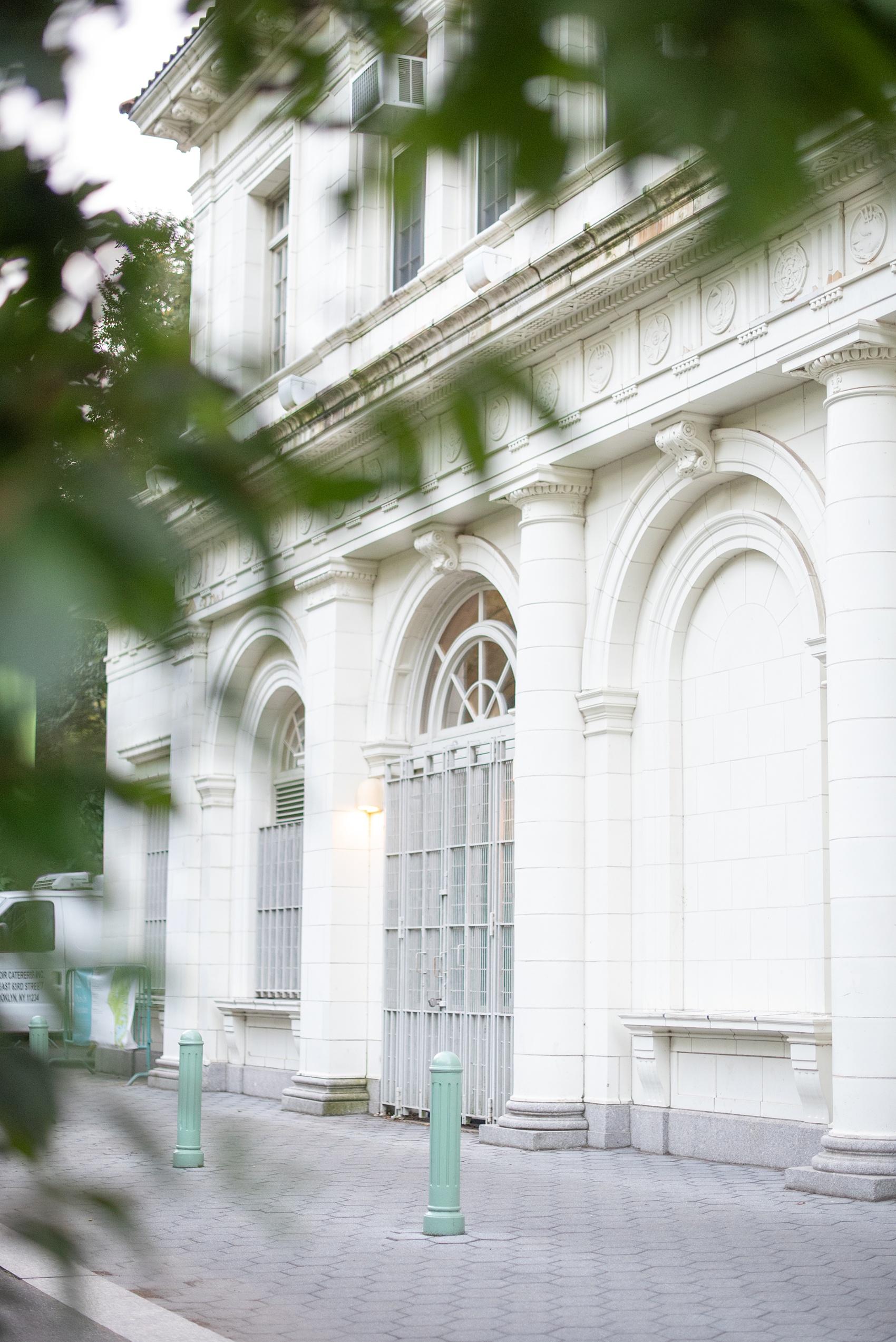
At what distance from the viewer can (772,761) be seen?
11156 mm

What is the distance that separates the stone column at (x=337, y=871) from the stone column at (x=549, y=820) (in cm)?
286

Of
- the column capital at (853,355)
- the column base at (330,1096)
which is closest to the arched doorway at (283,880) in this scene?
the column base at (330,1096)

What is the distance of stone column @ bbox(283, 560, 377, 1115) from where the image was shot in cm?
1521

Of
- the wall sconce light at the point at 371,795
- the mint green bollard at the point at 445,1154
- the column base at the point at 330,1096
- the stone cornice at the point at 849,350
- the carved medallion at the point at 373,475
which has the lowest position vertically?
the column base at the point at 330,1096

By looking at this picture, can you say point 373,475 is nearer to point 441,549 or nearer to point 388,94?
point 388,94

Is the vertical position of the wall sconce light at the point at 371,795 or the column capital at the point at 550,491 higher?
the column capital at the point at 550,491

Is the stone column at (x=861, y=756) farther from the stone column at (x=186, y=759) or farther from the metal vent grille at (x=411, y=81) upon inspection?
the metal vent grille at (x=411, y=81)

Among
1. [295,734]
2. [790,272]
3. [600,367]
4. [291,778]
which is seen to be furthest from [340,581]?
[790,272]

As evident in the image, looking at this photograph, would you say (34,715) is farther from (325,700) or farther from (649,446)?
(325,700)

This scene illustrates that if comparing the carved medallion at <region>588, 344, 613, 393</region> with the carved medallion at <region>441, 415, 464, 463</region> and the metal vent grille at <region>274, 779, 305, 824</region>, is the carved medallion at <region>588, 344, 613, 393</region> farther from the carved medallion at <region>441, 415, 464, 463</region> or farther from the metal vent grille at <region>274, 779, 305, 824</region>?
the carved medallion at <region>441, 415, 464, 463</region>

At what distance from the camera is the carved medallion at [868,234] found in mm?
9477

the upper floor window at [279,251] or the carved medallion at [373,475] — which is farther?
the upper floor window at [279,251]

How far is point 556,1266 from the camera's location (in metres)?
7.46

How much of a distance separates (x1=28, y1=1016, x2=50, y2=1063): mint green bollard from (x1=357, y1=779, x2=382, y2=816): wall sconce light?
1445 cm
